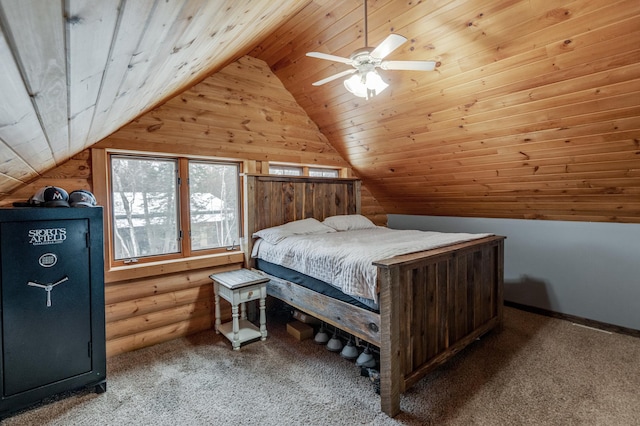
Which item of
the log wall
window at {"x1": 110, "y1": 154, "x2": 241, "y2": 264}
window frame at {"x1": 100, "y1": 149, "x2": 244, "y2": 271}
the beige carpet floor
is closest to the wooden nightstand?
the beige carpet floor

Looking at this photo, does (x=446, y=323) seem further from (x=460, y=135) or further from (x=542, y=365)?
(x=460, y=135)

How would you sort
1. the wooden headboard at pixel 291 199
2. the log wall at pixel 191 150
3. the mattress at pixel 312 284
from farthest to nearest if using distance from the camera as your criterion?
1. the wooden headboard at pixel 291 199
2. the log wall at pixel 191 150
3. the mattress at pixel 312 284

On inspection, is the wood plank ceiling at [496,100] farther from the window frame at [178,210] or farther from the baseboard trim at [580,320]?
the window frame at [178,210]

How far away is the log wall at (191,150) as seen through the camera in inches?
107

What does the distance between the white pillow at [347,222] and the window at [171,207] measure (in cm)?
105

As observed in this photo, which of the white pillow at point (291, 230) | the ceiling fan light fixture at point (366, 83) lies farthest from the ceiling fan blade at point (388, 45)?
the white pillow at point (291, 230)

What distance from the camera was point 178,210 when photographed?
3.15 meters

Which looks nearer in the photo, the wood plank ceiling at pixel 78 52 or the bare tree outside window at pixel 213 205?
the wood plank ceiling at pixel 78 52

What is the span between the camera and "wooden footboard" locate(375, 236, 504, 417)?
6.36 ft

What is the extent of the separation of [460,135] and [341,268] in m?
1.77

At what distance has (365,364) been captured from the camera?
238 centimetres

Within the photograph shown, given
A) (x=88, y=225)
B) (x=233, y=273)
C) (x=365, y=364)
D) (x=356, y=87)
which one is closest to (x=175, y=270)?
(x=233, y=273)

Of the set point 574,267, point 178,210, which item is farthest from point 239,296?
point 574,267

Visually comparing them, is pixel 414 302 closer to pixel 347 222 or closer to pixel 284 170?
pixel 347 222
